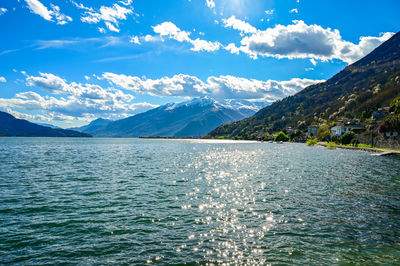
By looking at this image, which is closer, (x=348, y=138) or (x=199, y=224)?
(x=199, y=224)

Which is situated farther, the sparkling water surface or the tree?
the tree

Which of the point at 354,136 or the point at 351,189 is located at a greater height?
the point at 354,136

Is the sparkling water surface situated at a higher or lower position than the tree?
lower

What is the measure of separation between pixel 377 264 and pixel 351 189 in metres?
23.9

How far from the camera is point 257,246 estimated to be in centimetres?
1612

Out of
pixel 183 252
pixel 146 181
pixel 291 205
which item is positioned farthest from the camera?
pixel 146 181

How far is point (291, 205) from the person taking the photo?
1037 inches

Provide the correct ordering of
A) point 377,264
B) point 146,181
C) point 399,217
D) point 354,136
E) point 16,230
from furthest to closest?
point 354,136 → point 146,181 → point 399,217 → point 16,230 → point 377,264

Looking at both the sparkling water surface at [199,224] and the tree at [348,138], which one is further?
the tree at [348,138]

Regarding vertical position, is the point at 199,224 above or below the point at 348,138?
below

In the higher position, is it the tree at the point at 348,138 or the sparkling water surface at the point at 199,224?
the tree at the point at 348,138

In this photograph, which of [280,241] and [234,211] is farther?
[234,211]

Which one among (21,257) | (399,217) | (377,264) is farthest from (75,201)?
(399,217)

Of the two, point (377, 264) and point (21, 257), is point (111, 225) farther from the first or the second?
A: point (377, 264)
